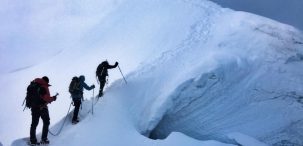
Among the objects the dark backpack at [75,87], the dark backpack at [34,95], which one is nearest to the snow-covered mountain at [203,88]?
the dark backpack at [75,87]

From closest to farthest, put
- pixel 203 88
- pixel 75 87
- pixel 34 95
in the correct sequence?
pixel 34 95
pixel 75 87
pixel 203 88

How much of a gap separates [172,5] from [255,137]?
12339 millimetres

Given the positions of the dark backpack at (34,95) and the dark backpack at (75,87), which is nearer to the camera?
the dark backpack at (34,95)

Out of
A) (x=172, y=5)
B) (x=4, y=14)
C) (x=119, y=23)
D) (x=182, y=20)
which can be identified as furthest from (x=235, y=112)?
(x=4, y=14)

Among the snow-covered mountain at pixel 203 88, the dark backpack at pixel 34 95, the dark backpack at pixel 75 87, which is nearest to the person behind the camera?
the dark backpack at pixel 34 95

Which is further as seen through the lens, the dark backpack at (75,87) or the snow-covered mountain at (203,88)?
the snow-covered mountain at (203,88)

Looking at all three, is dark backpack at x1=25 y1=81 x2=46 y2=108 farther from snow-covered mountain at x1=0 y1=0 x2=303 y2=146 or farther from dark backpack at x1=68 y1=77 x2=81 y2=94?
dark backpack at x1=68 y1=77 x2=81 y2=94

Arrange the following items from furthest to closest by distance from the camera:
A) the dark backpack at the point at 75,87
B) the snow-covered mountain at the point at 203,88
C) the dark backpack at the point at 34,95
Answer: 1. the snow-covered mountain at the point at 203,88
2. the dark backpack at the point at 75,87
3. the dark backpack at the point at 34,95

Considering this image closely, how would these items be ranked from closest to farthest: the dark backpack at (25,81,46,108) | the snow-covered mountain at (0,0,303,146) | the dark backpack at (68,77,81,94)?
1. the dark backpack at (25,81,46,108)
2. the dark backpack at (68,77,81,94)
3. the snow-covered mountain at (0,0,303,146)

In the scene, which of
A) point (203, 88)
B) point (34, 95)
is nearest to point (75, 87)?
point (34, 95)

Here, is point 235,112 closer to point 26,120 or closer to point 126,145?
point 126,145

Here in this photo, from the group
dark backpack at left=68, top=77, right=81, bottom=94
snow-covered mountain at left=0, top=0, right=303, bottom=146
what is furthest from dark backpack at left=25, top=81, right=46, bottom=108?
dark backpack at left=68, top=77, right=81, bottom=94

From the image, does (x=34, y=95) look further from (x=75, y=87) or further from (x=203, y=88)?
(x=203, y=88)

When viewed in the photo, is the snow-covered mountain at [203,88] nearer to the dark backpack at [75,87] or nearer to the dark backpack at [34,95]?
the dark backpack at [75,87]
